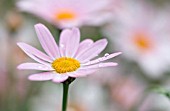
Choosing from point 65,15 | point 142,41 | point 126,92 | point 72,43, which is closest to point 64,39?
point 72,43

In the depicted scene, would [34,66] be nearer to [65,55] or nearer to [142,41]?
[65,55]

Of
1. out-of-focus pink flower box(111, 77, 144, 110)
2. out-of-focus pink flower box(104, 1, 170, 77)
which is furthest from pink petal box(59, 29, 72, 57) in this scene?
out-of-focus pink flower box(104, 1, 170, 77)

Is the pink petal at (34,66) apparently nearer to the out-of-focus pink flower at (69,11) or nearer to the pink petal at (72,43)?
the pink petal at (72,43)

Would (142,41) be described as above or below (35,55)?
above

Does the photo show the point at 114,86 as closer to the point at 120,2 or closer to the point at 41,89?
the point at 41,89

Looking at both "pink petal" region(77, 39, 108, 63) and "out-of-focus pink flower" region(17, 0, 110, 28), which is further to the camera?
"out-of-focus pink flower" region(17, 0, 110, 28)

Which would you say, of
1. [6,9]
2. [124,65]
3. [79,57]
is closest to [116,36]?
[124,65]

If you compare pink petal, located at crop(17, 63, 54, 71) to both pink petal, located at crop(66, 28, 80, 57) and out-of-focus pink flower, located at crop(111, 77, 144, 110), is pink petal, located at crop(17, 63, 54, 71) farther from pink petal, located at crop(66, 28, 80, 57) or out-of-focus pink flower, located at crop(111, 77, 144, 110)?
out-of-focus pink flower, located at crop(111, 77, 144, 110)
